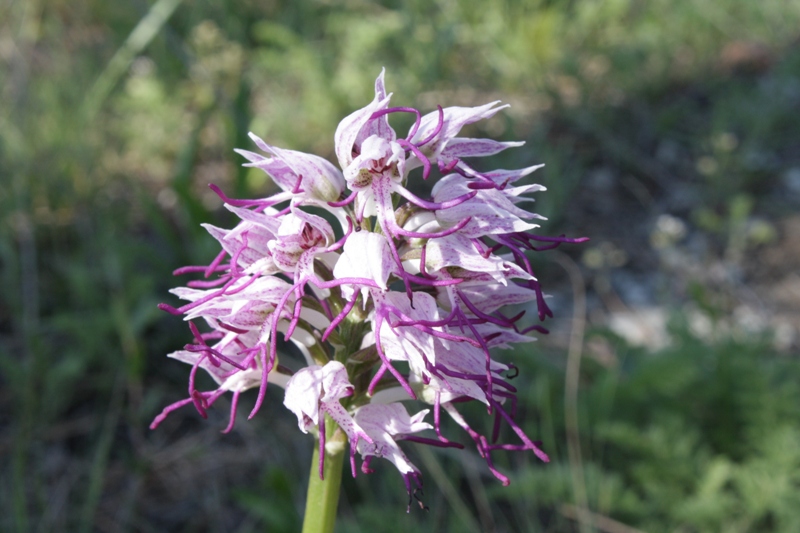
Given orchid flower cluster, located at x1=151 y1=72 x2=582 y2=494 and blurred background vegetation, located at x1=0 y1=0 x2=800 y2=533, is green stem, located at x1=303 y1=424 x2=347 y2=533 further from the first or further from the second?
blurred background vegetation, located at x1=0 y1=0 x2=800 y2=533

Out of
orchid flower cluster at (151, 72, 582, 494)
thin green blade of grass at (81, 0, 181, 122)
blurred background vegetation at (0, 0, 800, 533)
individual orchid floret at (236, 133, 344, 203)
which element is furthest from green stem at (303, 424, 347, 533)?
thin green blade of grass at (81, 0, 181, 122)

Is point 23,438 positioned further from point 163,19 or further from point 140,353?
point 163,19

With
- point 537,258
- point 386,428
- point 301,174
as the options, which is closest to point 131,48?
point 537,258

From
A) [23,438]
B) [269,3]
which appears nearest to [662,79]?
[269,3]

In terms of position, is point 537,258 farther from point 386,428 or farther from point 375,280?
point 375,280

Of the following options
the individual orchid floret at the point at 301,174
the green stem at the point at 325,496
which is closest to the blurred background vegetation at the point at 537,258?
the green stem at the point at 325,496

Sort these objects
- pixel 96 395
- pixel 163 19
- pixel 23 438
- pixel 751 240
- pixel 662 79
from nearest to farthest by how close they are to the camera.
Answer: pixel 23 438
pixel 96 395
pixel 163 19
pixel 751 240
pixel 662 79
